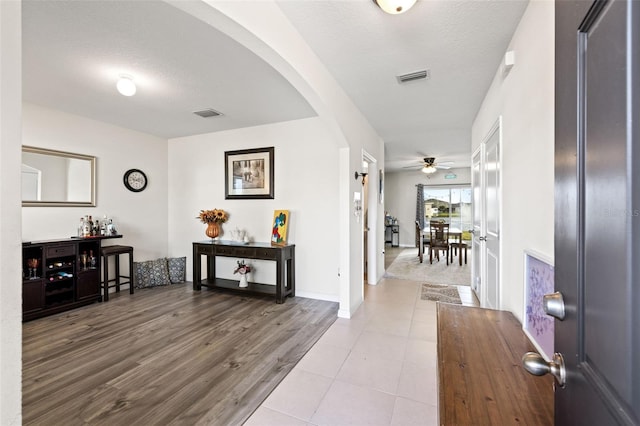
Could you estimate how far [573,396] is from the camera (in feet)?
1.84

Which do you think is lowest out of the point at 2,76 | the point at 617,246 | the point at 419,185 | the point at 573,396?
the point at 573,396

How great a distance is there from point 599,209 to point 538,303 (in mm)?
1261

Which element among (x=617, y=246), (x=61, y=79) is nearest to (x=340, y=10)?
(x=617, y=246)

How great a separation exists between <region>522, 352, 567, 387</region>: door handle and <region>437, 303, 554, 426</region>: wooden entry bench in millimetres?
396

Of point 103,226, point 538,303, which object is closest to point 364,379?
point 538,303

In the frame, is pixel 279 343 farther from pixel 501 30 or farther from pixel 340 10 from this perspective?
pixel 501 30

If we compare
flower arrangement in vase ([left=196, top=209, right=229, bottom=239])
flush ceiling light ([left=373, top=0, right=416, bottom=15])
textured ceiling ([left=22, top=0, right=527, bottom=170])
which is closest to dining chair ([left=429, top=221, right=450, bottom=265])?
textured ceiling ([left=22, top=0, right=527, bottom=170])

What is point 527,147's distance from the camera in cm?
164

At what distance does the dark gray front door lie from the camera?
39 centimetres

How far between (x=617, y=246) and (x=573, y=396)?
355mm

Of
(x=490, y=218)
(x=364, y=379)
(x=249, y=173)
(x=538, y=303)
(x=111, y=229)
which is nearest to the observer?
(x=538, y=303)

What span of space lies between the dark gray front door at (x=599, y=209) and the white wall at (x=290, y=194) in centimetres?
312

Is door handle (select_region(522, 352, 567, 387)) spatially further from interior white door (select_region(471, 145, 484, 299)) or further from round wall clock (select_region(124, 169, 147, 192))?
round wall clock (select_region(124, 169, 147, 192))

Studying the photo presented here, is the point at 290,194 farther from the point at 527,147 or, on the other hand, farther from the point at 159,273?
the point at 527,147
